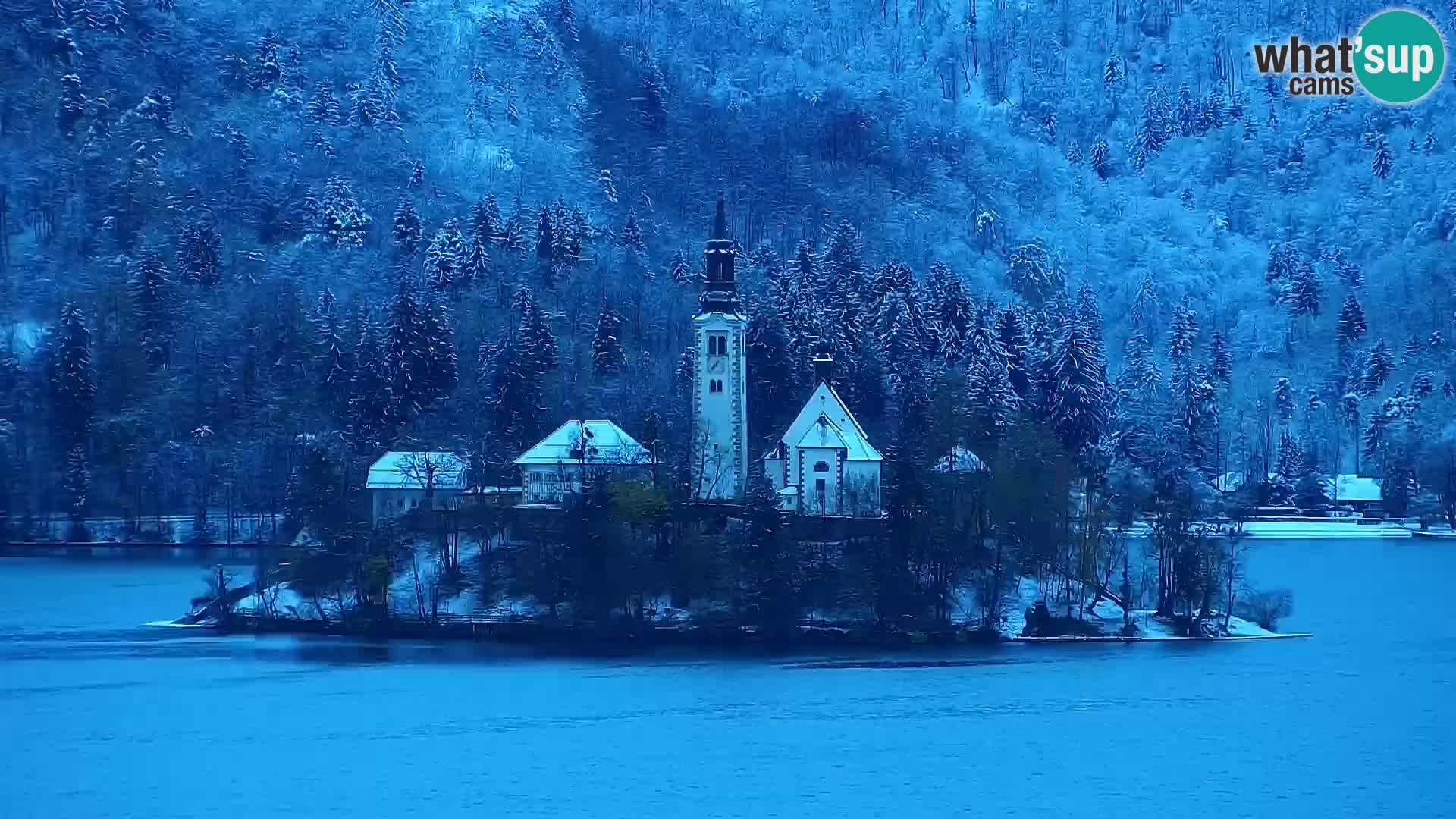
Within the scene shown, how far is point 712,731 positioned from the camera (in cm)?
5716

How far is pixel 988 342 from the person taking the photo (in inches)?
5079

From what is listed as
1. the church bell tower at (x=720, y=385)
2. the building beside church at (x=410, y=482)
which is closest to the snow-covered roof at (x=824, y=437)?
the church bell tower at (x=720, y=385)

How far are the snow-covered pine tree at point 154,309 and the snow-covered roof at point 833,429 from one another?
7118 centimetres

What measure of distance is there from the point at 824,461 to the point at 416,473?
19144 mm

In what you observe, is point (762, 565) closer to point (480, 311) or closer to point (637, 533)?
point (637, 533)

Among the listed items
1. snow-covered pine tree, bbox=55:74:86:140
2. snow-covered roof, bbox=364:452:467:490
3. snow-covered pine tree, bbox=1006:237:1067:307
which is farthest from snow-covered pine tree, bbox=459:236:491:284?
snow-covered roof, bbox=364:452:467:490

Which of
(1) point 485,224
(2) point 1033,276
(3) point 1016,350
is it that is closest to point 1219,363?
(2) point 1033,276

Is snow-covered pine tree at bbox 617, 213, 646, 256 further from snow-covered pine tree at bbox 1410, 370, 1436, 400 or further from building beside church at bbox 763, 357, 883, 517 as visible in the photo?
building beside church at bbox 763, 357, 883, 517

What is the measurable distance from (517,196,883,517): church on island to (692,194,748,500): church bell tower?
0.11ft

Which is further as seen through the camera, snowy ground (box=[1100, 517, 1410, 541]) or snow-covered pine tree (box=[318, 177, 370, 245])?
snow-covered pine tree (box=[318, 177, 370, 245])

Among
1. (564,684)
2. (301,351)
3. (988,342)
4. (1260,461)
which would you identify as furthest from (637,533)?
(1260,461)

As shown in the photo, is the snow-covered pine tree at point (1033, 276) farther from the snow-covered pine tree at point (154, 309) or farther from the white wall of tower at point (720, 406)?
the white wall of tower at point (720, 406)

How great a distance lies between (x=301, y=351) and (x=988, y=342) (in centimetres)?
5093

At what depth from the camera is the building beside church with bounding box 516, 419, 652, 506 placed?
287ft
